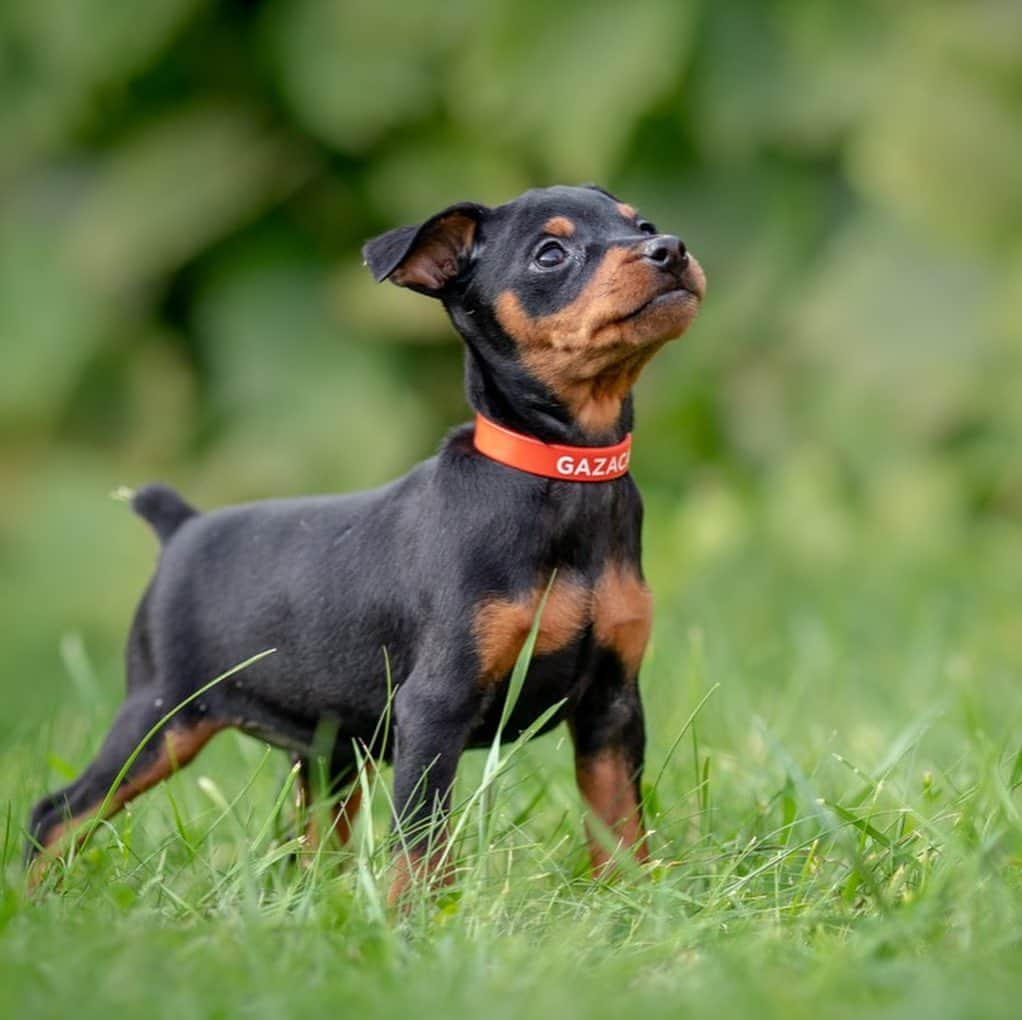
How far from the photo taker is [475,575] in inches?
139

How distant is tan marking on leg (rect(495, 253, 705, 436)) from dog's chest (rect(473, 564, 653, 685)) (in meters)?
0.35

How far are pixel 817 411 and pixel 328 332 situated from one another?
275 cm

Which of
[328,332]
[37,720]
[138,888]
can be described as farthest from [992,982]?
[328,332]

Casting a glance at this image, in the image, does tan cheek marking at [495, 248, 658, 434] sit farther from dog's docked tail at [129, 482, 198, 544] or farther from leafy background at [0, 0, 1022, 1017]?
leafy background at [0, 0, 1022, 1017]

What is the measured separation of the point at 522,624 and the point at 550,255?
0.80 metres

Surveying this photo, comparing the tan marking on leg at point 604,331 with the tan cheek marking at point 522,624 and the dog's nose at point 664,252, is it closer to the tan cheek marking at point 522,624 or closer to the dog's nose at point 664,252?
the dog's nose at point 664,252

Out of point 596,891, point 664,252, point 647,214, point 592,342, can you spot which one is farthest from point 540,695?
point 647,214

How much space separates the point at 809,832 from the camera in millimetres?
3697

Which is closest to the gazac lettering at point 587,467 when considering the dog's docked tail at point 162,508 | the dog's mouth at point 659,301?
the dog's mouth at point 659,301

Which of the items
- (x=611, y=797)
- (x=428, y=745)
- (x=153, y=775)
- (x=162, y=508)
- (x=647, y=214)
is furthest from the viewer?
(x=647, y=214)

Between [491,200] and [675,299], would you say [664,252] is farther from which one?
[491,200]

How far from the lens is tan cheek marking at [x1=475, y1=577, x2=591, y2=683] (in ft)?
11.4

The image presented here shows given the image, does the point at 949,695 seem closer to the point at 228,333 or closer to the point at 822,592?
the point at 822,592

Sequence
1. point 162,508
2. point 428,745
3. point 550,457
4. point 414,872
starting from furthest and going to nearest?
point 162,508 < point 550,457 < point 428,745 < point 414,872
